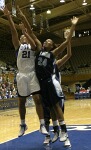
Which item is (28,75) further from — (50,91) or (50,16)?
(50,16)

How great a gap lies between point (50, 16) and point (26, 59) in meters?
19.9

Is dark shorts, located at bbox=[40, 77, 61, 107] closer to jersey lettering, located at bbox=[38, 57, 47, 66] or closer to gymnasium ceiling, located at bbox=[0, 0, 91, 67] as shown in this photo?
jersey lettering, located at bbox=[38, 57, 47, 66]

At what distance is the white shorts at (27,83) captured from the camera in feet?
15.9

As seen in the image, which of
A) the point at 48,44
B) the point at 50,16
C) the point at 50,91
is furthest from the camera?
the point at 50,16

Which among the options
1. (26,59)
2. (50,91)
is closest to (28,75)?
(26,59)

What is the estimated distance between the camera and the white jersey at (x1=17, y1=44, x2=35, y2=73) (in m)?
4.89

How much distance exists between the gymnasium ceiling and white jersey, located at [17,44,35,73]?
46.0 feet

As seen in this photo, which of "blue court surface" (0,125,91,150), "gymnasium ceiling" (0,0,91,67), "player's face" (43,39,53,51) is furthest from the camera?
"gymnasium ceiling" (0,0,91,67)

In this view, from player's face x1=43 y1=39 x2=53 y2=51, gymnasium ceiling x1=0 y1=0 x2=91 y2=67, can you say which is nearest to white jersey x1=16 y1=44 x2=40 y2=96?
player's face x1=43 y1=39 x2=53 y2=51

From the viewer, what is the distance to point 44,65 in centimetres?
487

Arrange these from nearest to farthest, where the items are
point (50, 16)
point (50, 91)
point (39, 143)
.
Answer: point (50, 91) → point (39, 143) → point (50, 16)

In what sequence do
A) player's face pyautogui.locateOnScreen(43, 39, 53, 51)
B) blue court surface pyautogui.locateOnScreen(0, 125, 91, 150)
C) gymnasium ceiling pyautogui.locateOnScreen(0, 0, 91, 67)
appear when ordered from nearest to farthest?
blue court surface pyautogui.locateOnScreen(0, 125, 91, 150) → player's face pyautogui.locateOnScreen(43, 39, 53, 51) → gymnasium ceiling pyautogui.locateOnScreen(0, 0, 91, 67)

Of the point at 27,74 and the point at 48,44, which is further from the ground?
the point at 48,44

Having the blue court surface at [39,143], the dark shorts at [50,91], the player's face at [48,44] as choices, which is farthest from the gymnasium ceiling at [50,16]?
the dark shorts at [50,91]
